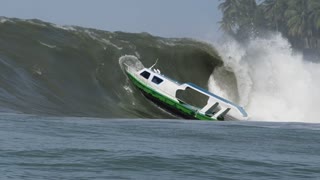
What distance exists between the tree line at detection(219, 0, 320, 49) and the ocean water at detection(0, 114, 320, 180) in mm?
111544

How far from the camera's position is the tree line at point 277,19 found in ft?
463

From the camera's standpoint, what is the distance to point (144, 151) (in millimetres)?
20562

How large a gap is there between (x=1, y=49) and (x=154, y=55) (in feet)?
29.4

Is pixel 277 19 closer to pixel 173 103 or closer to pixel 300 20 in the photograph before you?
pixel 300 20

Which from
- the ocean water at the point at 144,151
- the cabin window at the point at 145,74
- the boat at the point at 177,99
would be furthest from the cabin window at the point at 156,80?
the ocean water at the point at 144,151

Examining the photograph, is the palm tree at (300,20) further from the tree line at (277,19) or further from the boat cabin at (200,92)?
the boat cabin at (200,92)

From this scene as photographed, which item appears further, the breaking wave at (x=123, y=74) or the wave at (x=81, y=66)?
the breaking wave at (x=123, y=74)

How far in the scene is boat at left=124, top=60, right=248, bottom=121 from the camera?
1441 inches

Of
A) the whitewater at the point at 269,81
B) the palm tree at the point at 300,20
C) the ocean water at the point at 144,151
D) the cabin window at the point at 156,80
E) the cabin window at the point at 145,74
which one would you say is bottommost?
the ocean water at the point at 144,151

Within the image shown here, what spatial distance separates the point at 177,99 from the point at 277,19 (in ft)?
365

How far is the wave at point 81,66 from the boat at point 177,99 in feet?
1.33

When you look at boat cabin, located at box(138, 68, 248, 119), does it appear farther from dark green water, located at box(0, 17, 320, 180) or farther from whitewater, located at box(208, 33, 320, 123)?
whitewater, located at box(208, 33, 320, 123)

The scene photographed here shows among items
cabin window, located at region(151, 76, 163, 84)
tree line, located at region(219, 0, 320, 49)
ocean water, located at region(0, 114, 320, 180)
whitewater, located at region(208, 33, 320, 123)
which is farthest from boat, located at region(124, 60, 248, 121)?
tree line, located at region(219, 0, 320, 49)

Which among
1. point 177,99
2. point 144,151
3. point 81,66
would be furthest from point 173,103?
point 144,151
